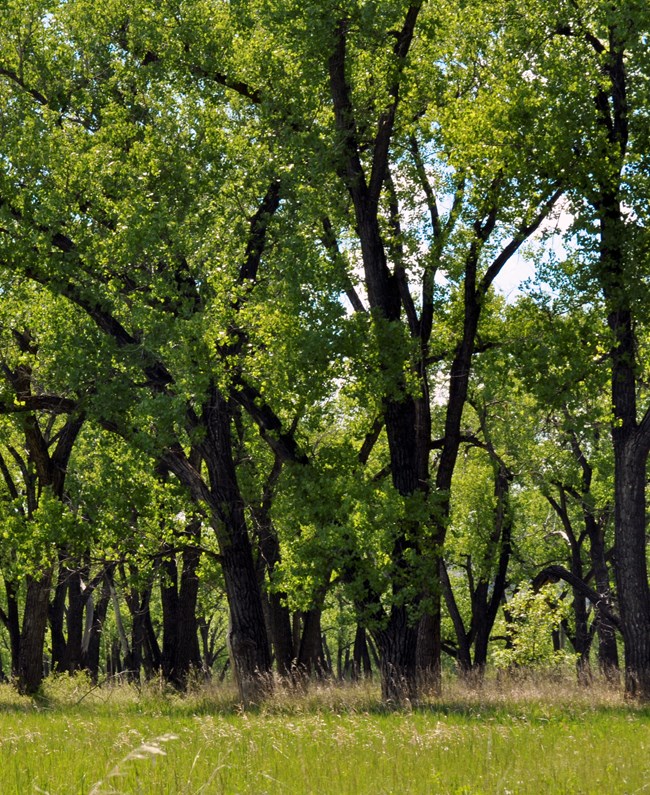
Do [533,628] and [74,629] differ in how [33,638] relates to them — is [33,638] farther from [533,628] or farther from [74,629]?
[533,628]

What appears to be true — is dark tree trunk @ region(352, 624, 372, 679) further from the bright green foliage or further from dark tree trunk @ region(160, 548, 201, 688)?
dark tree trunk @ region(160, 548, 201, 688)

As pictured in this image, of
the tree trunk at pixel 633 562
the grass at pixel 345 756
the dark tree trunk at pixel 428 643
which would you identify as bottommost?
the grass at pixel 345 756

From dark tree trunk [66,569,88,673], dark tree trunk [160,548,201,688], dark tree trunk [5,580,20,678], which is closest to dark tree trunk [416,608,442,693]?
dark tree trunk [160,548,201,688]

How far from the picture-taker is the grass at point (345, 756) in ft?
23.7

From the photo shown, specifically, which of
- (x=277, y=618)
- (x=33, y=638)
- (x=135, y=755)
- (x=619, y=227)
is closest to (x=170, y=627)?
(x=277, y=618)

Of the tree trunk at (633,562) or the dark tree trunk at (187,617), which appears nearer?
the tree trunk at (633,562)

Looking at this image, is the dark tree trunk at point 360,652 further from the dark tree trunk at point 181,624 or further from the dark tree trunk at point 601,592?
the dark tree trunk at point 181,624

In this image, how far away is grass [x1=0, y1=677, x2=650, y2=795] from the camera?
23.7 feet

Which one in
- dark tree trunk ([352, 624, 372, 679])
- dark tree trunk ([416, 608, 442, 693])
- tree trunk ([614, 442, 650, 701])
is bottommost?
dark tree trunk ([352, 624, 372, 679])

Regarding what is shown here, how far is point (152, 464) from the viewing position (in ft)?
67.9

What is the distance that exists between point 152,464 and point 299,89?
24.9 ft

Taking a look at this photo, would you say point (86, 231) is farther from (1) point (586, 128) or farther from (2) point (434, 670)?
(2) point (434, 670)

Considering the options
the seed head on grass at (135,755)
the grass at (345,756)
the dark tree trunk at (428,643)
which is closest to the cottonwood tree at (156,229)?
the dark tree trunk at (428,643)

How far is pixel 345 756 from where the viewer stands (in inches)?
335
